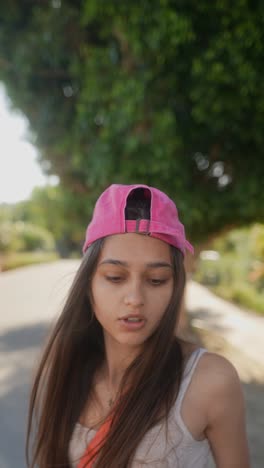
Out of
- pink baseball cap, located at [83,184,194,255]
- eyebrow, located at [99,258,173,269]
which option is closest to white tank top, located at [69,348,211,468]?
eyebrow, located at [99,258,173,269]

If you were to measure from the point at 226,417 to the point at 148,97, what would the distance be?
391 cm

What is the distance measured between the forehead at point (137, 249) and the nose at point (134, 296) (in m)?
0.08

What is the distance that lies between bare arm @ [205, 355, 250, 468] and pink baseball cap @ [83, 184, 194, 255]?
434 mm

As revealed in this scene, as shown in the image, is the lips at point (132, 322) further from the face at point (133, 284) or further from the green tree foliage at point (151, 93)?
the green tree foliage at point (151, 93)

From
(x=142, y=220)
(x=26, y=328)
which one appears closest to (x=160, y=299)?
(x=142, y=220)

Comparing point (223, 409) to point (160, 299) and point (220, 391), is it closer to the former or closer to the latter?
point (220, 391)

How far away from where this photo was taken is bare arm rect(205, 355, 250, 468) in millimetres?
1204

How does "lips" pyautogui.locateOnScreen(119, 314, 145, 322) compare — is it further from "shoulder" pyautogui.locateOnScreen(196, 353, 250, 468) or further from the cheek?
"shoulder" pyautogui.locateOnScreen(196, 353, 250, 468)

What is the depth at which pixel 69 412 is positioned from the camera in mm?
1454

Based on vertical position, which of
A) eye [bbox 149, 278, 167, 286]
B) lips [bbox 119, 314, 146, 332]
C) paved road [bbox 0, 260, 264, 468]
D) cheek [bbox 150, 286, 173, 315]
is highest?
eye [bbox 149, 278, 167, 286]

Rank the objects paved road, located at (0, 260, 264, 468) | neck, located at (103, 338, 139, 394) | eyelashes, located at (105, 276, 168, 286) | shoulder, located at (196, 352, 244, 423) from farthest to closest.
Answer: paved road, located at (0, 260, 264, 468), neck, located at (103, 338, 139, 394), eyelashes, located at (105, 276, 168, 286), shoulder, located at (196, 352, 244, 423)

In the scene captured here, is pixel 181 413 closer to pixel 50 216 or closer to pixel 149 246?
pixel 149 246

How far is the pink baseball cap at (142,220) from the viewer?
4.16 ft

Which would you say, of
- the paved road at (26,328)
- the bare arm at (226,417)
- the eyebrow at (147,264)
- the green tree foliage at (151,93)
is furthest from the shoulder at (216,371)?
the green tree foliage at (151,93)
